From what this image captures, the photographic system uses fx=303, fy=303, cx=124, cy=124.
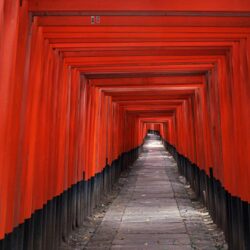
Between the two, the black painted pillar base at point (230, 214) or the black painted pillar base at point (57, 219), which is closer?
the black painted pillar base at point (57, 219)

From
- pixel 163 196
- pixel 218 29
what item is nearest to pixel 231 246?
pixel 218 29

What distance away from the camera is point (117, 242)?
5684 mm

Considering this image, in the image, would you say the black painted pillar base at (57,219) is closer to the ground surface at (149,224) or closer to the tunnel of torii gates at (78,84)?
the tunnel of torii gates at (78,84)

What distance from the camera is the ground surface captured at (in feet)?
18.4

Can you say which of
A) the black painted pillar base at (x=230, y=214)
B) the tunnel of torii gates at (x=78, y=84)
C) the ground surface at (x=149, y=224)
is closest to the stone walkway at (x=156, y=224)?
the ground surface at (x=149, y=224)

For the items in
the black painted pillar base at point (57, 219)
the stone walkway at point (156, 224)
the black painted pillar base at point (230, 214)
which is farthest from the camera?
the stone walkway at point (156, 224)

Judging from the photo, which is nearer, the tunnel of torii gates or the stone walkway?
the tunnel of torii gates

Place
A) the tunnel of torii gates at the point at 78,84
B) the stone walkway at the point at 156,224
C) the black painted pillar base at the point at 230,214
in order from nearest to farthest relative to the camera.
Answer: the tunnel of torii gates at the point at 78,84 < the black painted pillar base at the point at 230,214 < the stone walkway at the point at 156,224

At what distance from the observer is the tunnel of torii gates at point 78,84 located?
315cm

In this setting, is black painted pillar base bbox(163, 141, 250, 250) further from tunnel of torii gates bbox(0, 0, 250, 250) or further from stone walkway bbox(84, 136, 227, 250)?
stone walkway bbox(84, 136, 227, 250)

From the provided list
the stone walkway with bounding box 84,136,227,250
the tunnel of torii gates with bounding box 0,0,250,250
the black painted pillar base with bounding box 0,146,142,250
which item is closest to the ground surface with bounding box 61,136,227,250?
the stone walkway with bounding box 84,136,227,250

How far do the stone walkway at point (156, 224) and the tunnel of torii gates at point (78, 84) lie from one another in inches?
20.3

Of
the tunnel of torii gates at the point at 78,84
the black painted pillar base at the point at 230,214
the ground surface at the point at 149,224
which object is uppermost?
the tunnel of torii gates at the point at 78,84

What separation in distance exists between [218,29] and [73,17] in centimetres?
195
